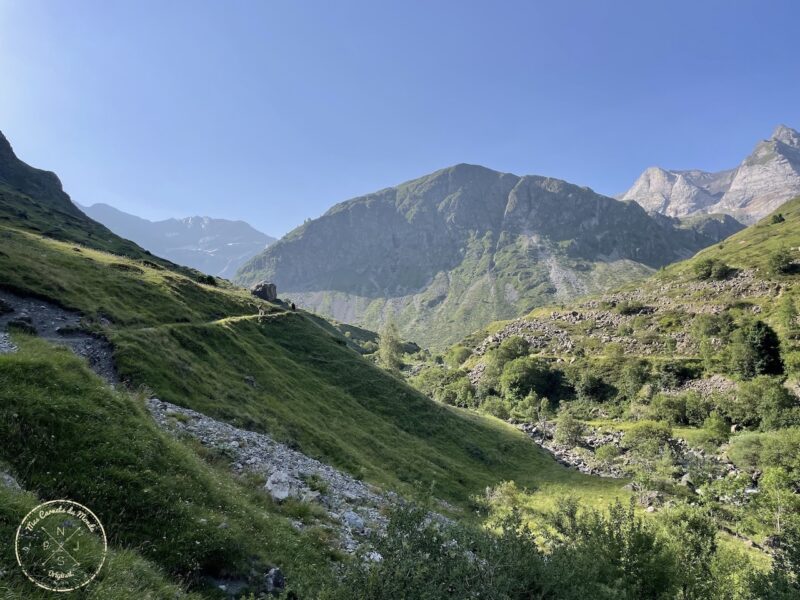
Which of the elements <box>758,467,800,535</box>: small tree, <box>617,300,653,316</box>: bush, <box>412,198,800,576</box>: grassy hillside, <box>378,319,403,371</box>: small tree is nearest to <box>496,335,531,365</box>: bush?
<box>412,198,800,576</box>: grassy hillside

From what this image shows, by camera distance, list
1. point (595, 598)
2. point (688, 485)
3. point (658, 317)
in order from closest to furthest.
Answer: point (595, 598)
point (688, 485)
point (658, 317)

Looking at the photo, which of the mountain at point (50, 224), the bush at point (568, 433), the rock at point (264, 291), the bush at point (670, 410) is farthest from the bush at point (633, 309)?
the mountain at point (50, 224)

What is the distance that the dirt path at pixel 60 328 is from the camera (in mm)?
32219

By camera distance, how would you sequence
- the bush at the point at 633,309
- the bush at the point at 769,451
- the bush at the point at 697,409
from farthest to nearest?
1. the bush at the point at 633,309
2. the bush at the point at 697,409
3. the bush at the point at 769,451

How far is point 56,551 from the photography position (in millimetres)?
9281

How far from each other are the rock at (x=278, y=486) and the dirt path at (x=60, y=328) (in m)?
16.5

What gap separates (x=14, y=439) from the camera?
1373cm

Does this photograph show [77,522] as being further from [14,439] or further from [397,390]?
[397,390]

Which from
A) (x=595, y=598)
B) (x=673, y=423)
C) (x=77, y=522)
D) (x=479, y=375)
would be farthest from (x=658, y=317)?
(x=77, y=522)

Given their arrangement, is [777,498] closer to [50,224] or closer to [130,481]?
[130,481]

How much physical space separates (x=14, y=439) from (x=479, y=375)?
15953 centimetres

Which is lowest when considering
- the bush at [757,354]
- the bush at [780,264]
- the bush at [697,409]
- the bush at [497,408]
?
the bush at [497,408]

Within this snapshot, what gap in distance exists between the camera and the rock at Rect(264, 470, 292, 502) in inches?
861

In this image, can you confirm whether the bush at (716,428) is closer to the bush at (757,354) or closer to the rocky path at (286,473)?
the bush at (757,354)
